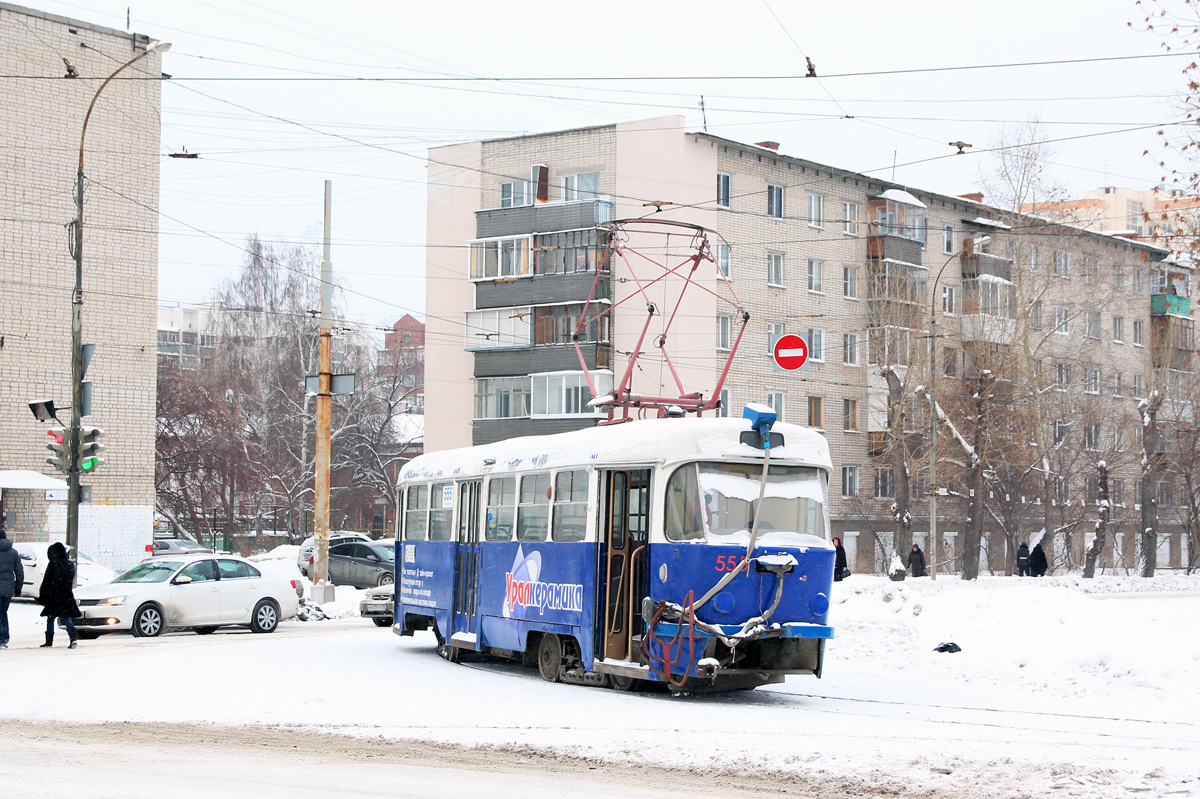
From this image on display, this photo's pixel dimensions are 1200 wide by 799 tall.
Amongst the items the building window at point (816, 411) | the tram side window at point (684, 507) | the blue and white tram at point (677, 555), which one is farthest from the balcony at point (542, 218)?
the tram side window at point (684, 507)

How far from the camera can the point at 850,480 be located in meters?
57.7

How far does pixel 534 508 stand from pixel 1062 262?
45.7m

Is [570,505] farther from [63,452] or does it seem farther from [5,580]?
[63,452]

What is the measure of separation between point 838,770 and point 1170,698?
663cm

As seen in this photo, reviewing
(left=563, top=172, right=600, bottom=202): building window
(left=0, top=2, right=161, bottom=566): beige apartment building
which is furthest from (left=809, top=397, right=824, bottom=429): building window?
(left=0, top=2, right=161, bottom=566): beige apartment building

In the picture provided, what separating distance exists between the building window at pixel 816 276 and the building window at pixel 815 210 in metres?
1.46

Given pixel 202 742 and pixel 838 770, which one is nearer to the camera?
pixel 838 770

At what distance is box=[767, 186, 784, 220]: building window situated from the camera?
5462 cm

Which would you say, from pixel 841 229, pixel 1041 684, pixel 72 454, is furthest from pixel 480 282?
pixel 1041 684

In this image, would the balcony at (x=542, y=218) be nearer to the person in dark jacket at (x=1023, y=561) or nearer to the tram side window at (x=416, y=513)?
the person in dark jacket at (x=1023, y=561)

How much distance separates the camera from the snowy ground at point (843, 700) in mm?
9672

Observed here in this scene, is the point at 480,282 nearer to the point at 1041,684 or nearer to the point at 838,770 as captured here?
the point at 1041,684

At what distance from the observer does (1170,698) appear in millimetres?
14516

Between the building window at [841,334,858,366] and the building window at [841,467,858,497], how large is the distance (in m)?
4.32
